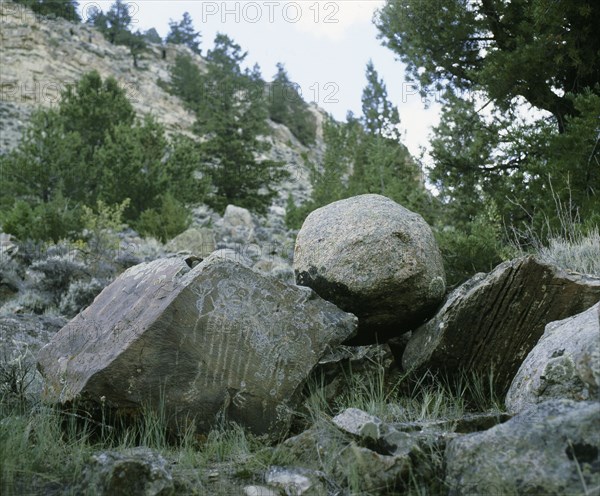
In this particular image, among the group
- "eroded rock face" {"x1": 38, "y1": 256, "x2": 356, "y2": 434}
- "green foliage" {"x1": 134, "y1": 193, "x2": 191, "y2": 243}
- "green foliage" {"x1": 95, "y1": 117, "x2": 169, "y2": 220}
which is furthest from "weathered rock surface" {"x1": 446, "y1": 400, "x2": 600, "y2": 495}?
"green foliage" {"x1": 95, "y1": 117, "x2": 169, "y2": 220}

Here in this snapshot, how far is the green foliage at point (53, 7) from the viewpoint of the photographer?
49.7 m

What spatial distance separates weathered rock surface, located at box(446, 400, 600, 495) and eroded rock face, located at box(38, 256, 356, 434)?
6.01ft

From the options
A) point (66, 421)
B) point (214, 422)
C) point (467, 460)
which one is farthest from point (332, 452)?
point (66, 421)

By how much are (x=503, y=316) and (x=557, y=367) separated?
119 centimetres

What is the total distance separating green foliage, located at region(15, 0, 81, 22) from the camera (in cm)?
4972

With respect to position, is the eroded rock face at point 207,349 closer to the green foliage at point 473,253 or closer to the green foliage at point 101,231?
the green foliage at point 473,253

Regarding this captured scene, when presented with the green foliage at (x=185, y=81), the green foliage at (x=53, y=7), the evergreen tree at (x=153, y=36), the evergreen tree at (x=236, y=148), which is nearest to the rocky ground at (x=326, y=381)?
the evergreen tree at (x=236, y=148)

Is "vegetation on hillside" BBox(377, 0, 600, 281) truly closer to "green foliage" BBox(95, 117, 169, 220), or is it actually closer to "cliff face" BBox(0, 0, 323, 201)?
"green foliage" BBox(95, 117, 169, 220)

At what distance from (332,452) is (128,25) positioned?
64.8 meters

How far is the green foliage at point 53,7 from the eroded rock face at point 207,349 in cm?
Answer: 5253

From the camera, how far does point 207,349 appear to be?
14.7 ft

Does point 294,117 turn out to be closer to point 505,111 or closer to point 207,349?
point 505,111

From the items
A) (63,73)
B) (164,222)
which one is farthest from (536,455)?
(63,73)

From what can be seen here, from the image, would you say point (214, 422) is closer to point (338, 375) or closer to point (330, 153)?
point (338, 375)
